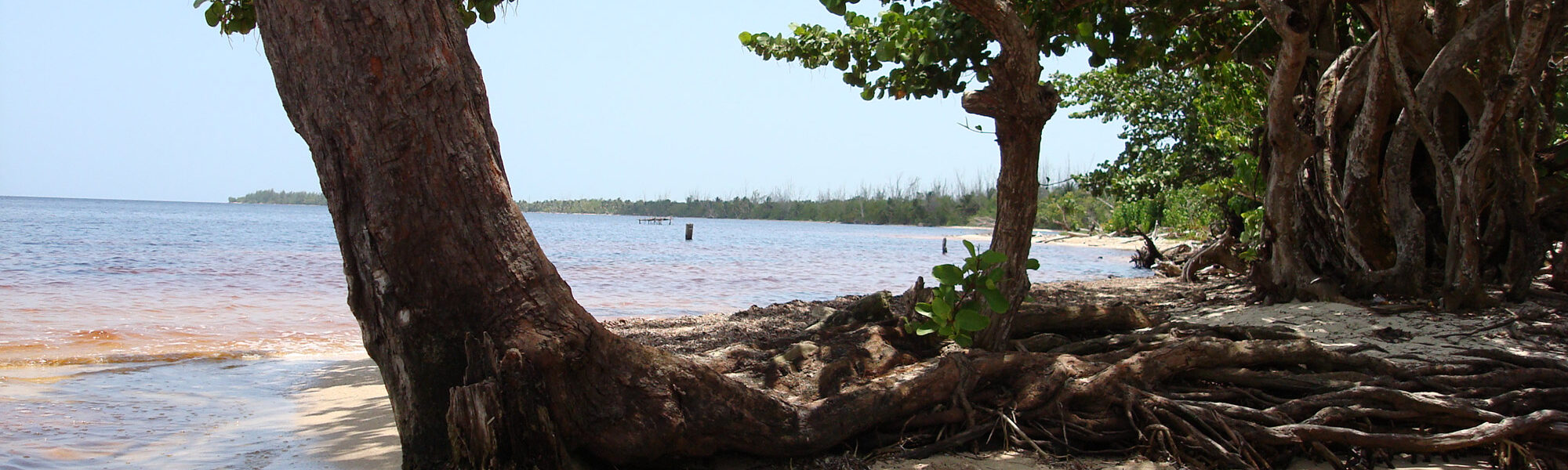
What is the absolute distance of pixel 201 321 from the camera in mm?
9016

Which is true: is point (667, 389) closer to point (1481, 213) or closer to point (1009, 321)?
point (1009, 321)

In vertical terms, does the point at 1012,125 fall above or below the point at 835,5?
below

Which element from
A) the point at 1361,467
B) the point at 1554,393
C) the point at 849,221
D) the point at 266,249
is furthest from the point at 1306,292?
the point at 849,221

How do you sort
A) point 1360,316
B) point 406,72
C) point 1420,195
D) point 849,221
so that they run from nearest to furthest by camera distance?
point 406,72 < point 1360,316 < point 1420,195 < point 849,221

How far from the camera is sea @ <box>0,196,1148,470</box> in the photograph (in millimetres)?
4086

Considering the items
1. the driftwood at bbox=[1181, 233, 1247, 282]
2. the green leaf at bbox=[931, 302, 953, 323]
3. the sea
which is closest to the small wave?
the sea

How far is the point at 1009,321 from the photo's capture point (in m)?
4.05

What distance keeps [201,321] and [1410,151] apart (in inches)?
416

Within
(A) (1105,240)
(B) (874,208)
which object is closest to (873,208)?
(B) (874,208)

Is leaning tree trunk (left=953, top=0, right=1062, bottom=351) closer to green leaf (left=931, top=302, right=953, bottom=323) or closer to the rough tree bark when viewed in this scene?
green leaf (left=931, top=302, right=953, bottom=323)

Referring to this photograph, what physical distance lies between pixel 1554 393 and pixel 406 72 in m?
4.06

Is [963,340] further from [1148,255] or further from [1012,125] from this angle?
[1148,255]

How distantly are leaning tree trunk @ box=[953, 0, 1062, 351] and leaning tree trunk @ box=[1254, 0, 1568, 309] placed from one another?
6.49 ft

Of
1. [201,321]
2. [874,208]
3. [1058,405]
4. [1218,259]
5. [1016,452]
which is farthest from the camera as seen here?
[874,208]
